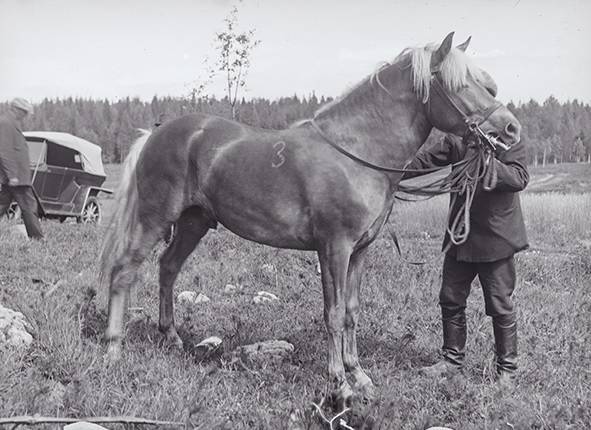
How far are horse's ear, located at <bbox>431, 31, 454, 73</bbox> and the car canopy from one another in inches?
478

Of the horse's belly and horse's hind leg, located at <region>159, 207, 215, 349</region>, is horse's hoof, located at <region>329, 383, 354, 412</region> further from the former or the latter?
horse's hind leg, located at <region>159, 207, 215, 349</region>

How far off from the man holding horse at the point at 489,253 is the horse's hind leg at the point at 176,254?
179 centimetres

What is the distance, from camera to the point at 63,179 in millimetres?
14227

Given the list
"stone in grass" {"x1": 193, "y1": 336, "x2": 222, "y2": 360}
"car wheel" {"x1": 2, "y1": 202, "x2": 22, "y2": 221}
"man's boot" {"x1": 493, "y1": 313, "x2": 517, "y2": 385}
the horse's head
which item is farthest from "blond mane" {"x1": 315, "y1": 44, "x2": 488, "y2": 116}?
"car wheel" {"x1": 2, "y1": 202, "x2": 22, "y2": 221}

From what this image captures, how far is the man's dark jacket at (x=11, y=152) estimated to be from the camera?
8672 mm

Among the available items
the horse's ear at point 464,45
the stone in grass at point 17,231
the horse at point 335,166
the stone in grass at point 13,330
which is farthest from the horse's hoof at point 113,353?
the stone in grass at point 17,231

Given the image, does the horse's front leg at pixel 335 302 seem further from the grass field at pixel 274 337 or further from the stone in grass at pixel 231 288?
the stone in grass at pixel 231 288

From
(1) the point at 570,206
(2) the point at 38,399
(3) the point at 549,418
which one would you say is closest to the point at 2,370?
(2) the point at 38,399

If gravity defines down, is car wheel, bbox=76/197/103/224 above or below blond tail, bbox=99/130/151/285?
below

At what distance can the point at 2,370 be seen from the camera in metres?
3.31

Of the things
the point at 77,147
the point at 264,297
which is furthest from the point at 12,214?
the point at 264,297

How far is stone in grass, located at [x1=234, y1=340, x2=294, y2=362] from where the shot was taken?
4.42 metres

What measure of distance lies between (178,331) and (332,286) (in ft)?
5.67

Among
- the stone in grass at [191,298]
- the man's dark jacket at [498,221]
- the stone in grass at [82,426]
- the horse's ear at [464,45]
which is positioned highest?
the horse's ear at [464,45]
